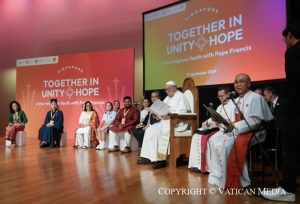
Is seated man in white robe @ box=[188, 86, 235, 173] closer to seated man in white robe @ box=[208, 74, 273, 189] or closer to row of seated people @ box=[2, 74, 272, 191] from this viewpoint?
row of seated people @ box=[2, 74, 272, 191]

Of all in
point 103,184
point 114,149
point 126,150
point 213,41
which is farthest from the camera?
point 114,149

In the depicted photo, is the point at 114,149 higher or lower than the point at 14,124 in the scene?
lower

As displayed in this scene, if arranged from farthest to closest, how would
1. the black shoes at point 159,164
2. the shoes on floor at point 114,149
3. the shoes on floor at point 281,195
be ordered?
the shoes on floor at point 114,149, the black shoes at point 159,164, the shoes on floor at point 281,195

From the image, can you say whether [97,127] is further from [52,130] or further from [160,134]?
[160,134]

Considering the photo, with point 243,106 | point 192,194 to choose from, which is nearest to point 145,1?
point 243,106

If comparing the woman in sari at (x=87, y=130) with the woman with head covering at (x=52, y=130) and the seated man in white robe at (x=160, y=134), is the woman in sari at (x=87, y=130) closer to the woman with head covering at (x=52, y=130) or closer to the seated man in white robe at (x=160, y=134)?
the woman with head covering at (x=52, y=130)

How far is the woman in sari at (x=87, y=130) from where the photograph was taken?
682 centimetres

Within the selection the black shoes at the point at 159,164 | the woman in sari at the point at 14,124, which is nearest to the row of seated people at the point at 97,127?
the woman in sari at the point at 14,124

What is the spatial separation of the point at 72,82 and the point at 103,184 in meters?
5.66

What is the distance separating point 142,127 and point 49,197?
10.9 feet

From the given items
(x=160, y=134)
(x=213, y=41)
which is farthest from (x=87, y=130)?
(x=213, y=41)

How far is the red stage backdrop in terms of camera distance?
770 cm

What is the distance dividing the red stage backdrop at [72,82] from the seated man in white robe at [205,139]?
149 inches

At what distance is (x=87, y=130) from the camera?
22.6 feet
